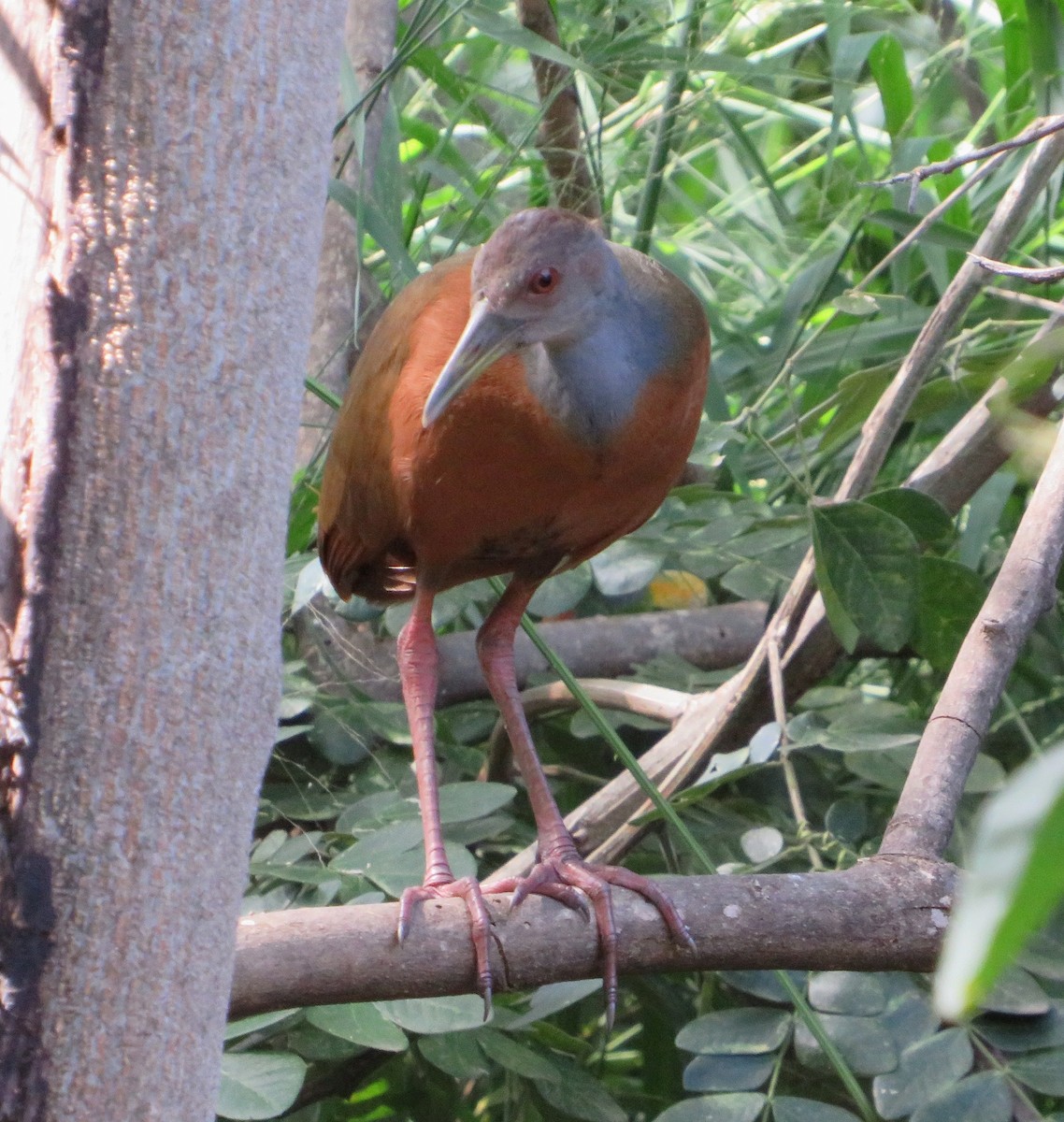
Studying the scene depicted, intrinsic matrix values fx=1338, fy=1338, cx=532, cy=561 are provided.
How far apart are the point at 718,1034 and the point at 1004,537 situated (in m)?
1.77

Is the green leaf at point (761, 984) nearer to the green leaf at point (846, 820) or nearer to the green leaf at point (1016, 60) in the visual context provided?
the green leaf at point (846, 820)

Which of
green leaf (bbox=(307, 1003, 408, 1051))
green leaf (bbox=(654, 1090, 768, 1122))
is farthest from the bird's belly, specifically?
green leaf (bbox=(654, 1090, 768, 1122))

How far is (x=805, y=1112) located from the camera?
1.64 m

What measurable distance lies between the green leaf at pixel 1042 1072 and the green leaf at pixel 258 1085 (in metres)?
0.85

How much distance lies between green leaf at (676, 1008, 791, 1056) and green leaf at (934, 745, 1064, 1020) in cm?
158

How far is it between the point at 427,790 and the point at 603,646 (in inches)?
44.6

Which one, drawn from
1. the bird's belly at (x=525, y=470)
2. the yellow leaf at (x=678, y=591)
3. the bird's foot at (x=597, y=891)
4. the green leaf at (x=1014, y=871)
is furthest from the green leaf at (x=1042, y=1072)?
the yellow leaf at (x=678, y=591)

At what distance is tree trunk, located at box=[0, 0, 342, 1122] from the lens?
110 centimetres

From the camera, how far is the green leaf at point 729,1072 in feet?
5.61

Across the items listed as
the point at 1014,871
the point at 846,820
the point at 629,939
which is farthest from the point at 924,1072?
the point at 1014,871

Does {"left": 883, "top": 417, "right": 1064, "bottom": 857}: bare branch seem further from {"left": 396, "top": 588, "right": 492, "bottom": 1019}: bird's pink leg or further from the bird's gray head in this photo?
the bird's gray head

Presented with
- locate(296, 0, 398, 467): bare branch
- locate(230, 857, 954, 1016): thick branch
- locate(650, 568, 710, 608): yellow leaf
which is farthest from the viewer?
locate(650, 568, 710, 608): yellow leaf

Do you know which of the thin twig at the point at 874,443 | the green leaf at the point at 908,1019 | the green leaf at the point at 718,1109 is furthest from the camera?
the thin twig at the point at 874,443

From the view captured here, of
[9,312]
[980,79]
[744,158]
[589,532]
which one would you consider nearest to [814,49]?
[980,79]
